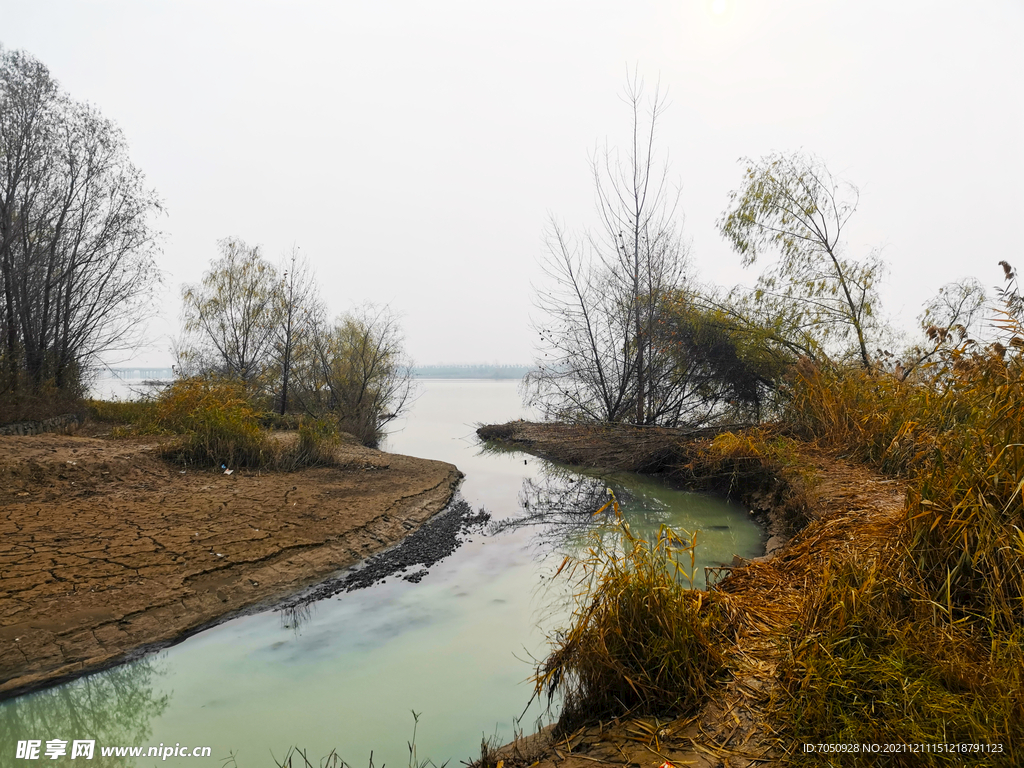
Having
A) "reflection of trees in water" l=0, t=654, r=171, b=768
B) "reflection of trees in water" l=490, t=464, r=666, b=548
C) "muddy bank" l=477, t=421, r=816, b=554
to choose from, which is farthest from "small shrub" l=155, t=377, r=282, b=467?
"muddy bank" l=477, t=421, r=816, b=554

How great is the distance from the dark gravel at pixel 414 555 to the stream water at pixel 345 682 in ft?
0.49

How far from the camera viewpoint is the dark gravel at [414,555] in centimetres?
446

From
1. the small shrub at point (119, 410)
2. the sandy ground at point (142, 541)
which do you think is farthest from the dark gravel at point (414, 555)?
the small shrub at point (119, 410)

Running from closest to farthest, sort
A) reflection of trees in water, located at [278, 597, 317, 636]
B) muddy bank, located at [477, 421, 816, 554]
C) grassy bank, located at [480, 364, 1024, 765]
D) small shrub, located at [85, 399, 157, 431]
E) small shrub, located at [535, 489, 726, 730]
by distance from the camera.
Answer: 1. grassy bank, located at [480, 364, 1024, 765]
2. small shrub, located at [535, 489, 726, 730]
3. reflection of trees in water, located at [278, 597, 317, 636]
4. muddy bank, located at [477, 421, 816, 554]
5. small shrub, located at [85, 399, 157, 431]

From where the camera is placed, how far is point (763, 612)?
9.34ft

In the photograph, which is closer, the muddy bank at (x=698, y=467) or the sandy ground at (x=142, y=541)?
the sandy ground at (x=142, y=541)

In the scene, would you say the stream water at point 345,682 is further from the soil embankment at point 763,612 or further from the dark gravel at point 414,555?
the soil embankment at point 763,612

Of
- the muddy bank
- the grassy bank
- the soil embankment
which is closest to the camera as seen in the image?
the grassy bank

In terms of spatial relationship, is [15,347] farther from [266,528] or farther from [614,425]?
[614,425]

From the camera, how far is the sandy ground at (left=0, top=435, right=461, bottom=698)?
326 cm

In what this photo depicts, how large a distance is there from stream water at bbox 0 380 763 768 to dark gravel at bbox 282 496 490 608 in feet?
0.49

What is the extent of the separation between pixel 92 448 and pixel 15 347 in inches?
238

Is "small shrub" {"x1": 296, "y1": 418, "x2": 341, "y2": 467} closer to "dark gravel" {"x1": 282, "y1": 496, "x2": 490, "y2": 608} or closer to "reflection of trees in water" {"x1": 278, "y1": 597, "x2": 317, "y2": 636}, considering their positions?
"dark gravel" {"x1": 282, "y1": 496, "x2": 490, "y2": 608}

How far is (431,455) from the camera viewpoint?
44.2ft
